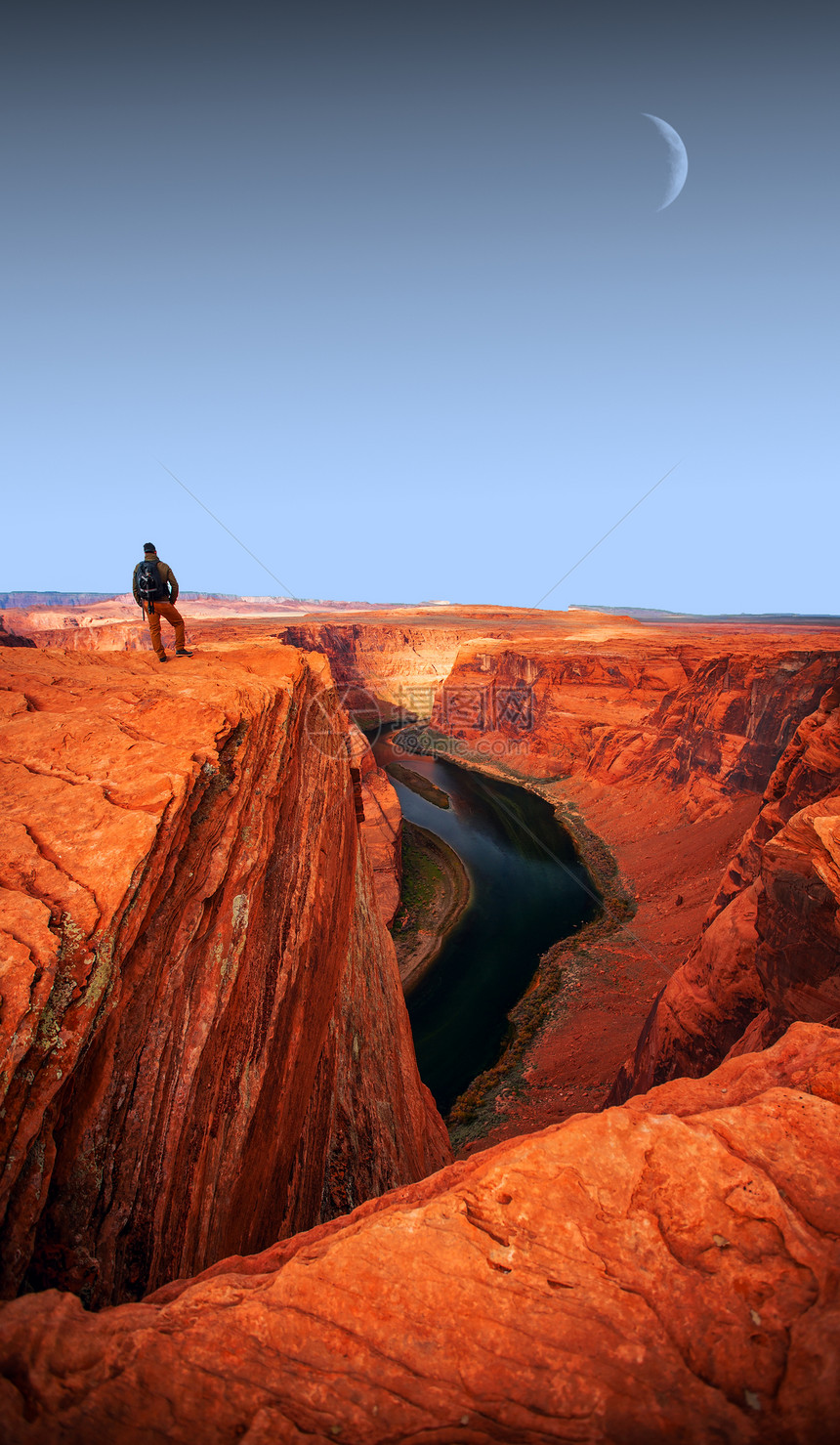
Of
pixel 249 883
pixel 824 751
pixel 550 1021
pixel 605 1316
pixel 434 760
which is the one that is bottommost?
pixel 550 1021

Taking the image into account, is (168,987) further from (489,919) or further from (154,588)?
(489,919)

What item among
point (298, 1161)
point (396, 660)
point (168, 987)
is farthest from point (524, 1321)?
point (396, 660)

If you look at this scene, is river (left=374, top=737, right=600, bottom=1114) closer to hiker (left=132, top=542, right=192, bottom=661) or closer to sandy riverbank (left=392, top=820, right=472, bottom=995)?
sandy riverbank (left=392, top=820, right=472, bottom=995)

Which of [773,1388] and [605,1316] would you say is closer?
[773,1388]

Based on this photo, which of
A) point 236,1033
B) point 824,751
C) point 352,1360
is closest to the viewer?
point 352,1360

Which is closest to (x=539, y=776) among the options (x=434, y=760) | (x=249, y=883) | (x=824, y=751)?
(x=434, y=760)

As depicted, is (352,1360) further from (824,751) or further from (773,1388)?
(824,751)

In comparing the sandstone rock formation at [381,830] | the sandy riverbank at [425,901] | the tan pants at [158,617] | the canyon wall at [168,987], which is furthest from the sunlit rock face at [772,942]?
the sandstone rock formation at [381,830]

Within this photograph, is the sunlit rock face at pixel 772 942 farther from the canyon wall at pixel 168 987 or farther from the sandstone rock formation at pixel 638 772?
the canyon wall at pixel 168 987
